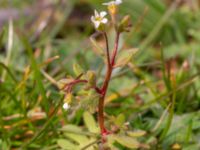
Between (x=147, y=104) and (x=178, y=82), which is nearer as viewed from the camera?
(x=147, y=104)

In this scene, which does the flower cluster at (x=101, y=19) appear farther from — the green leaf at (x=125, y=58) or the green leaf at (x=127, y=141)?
the green leaf at (x=127, y=141)

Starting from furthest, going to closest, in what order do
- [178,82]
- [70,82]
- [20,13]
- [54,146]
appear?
[20,13], [178,82], [54,146], [70,82]

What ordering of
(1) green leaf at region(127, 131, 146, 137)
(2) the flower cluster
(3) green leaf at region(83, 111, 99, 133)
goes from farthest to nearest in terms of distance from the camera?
(3) green leaf at region(83, 111, 99, 133) < (1) green leaf at region(127, 131, 146, 137) < (2) the flower cluster

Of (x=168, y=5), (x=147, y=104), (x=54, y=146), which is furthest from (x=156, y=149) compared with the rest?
(x=168, y=5)

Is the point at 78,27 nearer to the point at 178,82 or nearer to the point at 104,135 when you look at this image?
the point at 178,82

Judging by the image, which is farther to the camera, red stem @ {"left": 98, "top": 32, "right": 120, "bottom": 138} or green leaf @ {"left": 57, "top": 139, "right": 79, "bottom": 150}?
green leaf @ {"left": 57, "top": 139, "right": 79, "bottom": 150}

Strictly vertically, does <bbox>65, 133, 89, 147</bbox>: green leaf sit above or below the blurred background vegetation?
below

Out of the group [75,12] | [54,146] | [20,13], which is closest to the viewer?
[54,146]

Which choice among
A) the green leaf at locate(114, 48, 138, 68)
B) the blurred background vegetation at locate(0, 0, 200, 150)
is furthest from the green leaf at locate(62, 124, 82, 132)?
the green leaf at locate(114, 48, 138, 68)

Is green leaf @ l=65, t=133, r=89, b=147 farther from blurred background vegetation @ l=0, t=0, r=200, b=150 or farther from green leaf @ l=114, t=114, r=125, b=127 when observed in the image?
green leaf @ l=114, t=114, r=125, b=127
